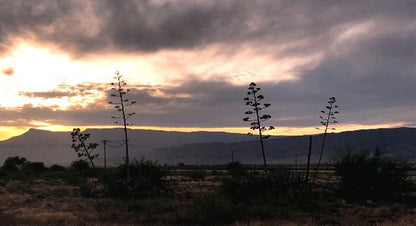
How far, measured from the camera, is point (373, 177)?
78.6 feet

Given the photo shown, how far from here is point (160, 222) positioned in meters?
17.4

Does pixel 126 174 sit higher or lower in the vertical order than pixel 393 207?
higher

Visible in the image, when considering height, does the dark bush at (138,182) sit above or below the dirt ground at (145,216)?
above

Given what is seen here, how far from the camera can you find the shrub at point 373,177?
2373cm

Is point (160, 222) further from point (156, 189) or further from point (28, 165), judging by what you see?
point (28, 165)

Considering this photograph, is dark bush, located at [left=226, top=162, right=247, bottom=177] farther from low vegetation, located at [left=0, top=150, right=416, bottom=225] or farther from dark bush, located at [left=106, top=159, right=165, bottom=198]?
low vegetation, located at [left=0, top=150, right=416, bottom=225]

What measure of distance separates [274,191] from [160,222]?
686cm

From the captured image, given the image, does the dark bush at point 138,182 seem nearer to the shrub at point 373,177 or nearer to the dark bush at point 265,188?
the dark bush at point 265,188

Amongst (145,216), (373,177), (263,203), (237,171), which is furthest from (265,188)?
(237,171)

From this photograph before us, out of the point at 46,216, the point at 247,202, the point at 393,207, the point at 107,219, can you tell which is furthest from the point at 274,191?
the point at 46,216

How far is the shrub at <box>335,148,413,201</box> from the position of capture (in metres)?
23.7

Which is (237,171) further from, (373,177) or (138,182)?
(373,177)

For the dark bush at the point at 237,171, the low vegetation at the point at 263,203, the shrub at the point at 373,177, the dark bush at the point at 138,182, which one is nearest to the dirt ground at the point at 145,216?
the low vegetation at the point at 263,203

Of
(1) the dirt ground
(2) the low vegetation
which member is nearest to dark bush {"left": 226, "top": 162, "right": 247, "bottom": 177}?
(2) the low vegetation
